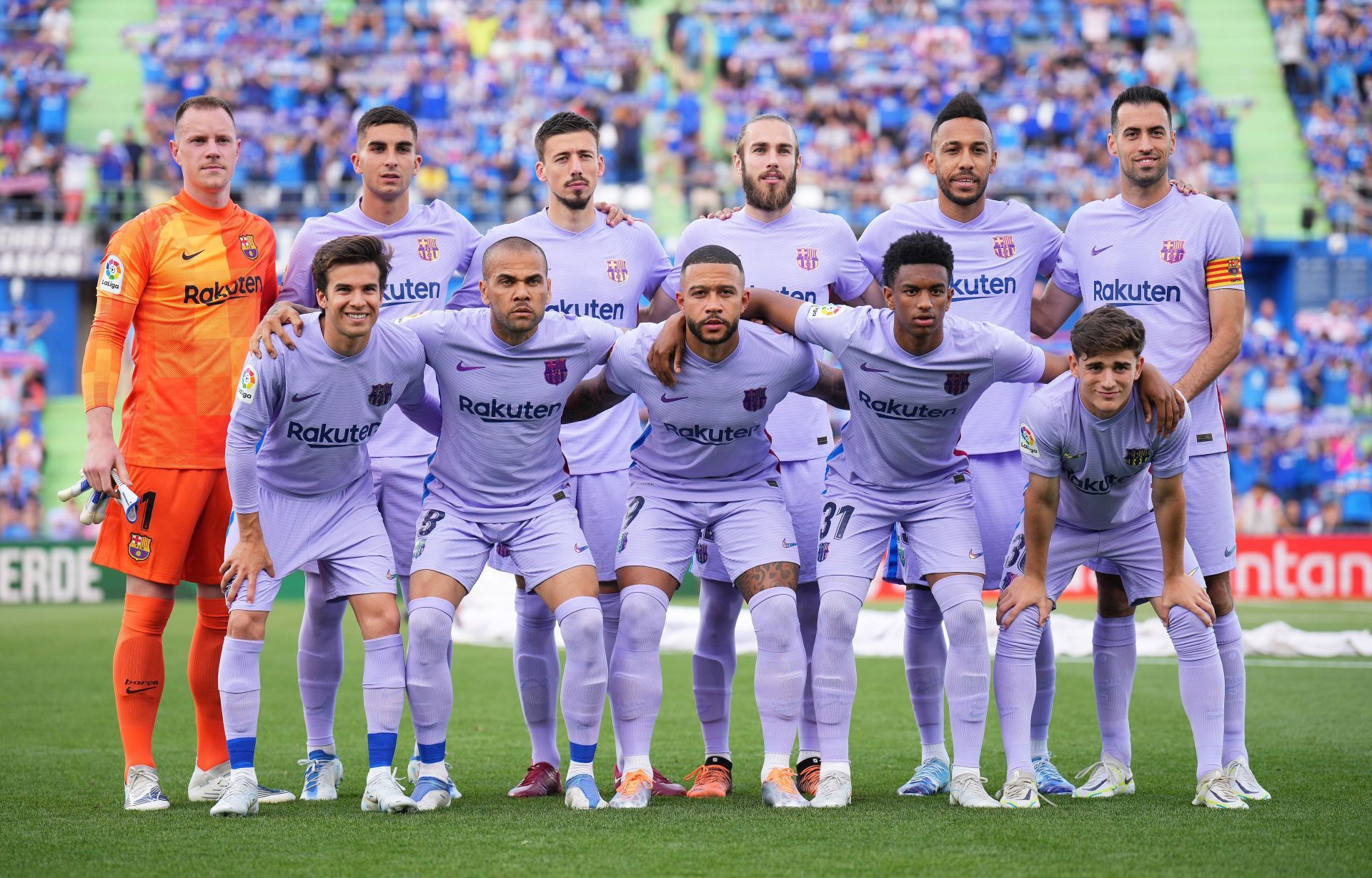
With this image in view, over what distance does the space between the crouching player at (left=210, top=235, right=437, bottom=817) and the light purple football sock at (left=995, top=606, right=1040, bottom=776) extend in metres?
2.47

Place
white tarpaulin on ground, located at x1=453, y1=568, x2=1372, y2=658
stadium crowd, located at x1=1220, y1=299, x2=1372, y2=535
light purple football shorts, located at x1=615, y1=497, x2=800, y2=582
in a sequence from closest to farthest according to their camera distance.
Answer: light purple football shorts, located at x1=615, y1=497, x2=800, y2=582 < white tarpaulin on ground, located at x1=453, y1=568, x2=1372, y2=658 < stadium crowd, located at x1=1220, y1=299, x2=1372, y2=535

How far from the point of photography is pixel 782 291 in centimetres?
700

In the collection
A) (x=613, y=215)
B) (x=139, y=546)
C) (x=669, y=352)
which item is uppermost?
(x=613, y=215)

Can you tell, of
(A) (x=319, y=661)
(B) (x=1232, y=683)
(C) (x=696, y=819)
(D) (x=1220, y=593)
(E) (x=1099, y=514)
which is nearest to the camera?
(C) (x=696, y=819)

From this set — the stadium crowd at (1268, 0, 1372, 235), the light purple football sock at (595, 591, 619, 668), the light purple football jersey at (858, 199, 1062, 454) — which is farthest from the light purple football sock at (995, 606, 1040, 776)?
the stadium crowd at (1268, 0, 1372, 235)

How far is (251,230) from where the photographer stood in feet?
22.3

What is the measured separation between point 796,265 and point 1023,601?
6.50 ft

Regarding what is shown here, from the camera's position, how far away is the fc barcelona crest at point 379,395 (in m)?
6.15

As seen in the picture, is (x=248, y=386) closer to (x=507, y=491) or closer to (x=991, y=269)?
(x=507, y=491)

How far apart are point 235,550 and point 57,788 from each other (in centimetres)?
172

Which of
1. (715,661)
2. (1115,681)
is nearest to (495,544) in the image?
(715,661)

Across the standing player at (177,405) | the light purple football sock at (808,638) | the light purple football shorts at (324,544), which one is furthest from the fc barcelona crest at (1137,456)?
the standing player at (177,405)

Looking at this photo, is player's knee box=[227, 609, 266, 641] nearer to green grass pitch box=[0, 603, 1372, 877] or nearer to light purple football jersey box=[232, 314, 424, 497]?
light purple football jersey box=[232, 314, 424, 497]

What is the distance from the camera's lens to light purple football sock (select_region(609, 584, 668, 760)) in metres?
6.13
